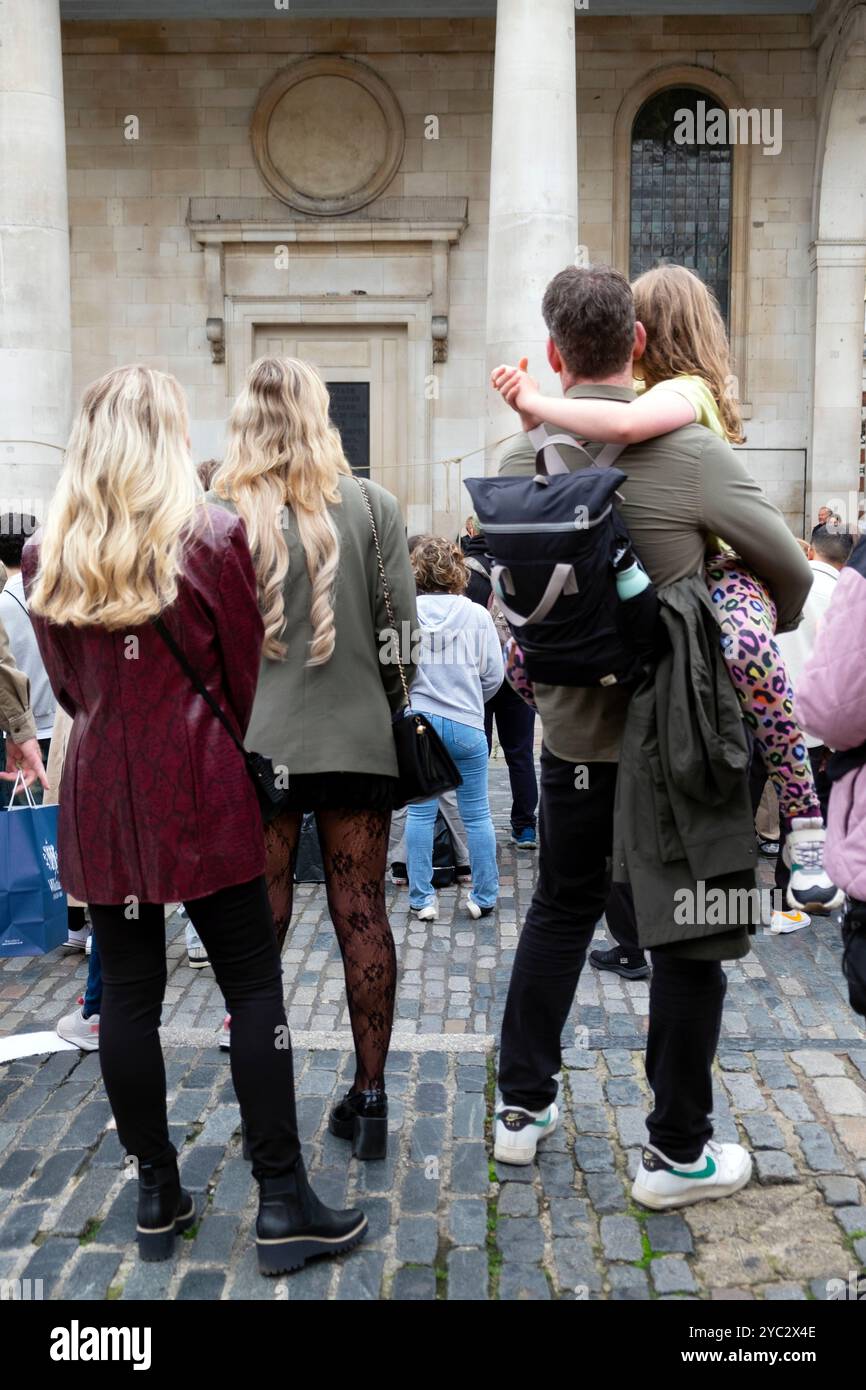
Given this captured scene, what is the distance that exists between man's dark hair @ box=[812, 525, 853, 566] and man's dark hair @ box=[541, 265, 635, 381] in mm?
3691

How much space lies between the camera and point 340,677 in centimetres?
337

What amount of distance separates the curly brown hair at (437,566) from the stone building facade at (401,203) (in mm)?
10719

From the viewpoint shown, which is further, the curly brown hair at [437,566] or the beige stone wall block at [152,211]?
the beige stone wall block at [152,211]

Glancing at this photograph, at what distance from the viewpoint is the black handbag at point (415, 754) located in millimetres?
3387

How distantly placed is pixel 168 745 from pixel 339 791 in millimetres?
663

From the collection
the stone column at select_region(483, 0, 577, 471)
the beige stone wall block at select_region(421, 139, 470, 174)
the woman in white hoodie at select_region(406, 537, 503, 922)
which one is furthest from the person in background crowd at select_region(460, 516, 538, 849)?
the beige stone wall block at select_region(421, 139, 470, 174)

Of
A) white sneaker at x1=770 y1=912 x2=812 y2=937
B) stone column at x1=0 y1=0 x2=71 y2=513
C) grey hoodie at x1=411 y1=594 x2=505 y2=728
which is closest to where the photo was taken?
white sneaker at x1=770 y1=912 x2=812 y2=937

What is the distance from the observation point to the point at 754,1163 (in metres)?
3.50

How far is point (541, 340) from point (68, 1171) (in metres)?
10.1

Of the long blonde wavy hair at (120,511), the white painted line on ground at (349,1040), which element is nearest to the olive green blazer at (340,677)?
the long blonde wavy hair at (120,511)

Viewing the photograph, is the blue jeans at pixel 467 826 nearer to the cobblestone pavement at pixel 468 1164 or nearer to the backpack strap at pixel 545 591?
the cobblestone pavement at pixel 468 1164

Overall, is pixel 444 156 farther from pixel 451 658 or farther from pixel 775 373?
pixel 451 658

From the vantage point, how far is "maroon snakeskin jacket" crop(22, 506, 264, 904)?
9.15 feet

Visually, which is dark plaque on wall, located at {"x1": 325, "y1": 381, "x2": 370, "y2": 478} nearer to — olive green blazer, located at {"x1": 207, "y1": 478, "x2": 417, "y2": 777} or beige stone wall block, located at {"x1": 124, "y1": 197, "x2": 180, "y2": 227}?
beige stone wall block, located at {"x1": 124, "y1": 197, "x2": 180, "y2": 227}
